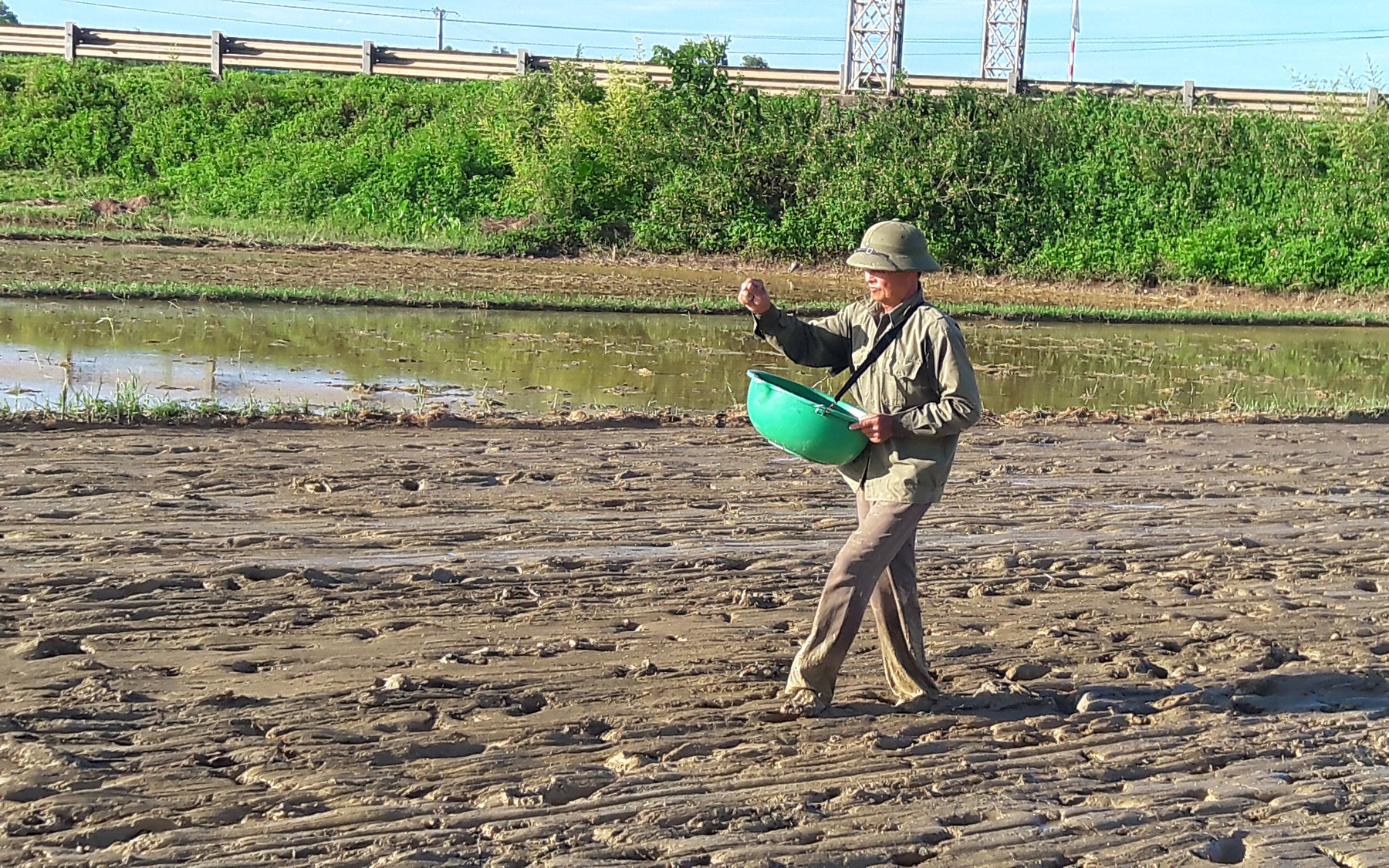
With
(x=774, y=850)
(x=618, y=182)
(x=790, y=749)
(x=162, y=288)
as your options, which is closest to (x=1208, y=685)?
(x=790, y=749)

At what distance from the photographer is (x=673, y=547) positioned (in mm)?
7398

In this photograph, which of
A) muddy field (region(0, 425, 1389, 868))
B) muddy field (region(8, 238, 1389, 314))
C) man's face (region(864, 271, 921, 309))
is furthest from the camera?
muddy field (region(8, 238, 1389, 314))

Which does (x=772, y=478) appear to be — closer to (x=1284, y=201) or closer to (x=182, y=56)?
(x=1284, y=201)

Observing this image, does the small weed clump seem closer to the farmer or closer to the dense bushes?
the farmer

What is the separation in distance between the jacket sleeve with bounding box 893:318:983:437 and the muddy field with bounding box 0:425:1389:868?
1.15 meters

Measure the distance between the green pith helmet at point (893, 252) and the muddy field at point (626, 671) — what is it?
67.1 inches

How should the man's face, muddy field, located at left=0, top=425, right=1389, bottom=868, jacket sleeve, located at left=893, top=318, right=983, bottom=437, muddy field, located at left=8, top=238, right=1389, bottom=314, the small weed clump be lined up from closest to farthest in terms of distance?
Result: muddy field, located at left=0, top=425, right=1389, bottom=868, jacket sleeve, located at left=893, top=318, right=983, bottom=437, the man's face, the small weed clump, muddy field, located at left=8, top=238, right=1389, bottom=314

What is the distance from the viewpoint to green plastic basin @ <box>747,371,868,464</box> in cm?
494

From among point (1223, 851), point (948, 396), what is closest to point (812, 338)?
point (948, 396)

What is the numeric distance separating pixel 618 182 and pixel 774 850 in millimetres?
25593

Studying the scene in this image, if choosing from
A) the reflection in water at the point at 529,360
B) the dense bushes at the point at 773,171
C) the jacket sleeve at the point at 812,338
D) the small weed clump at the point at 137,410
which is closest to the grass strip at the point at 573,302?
the reflection in water at the point at 529,360

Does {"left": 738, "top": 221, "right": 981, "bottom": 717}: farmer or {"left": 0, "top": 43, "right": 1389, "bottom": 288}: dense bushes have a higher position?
{"left": 0, "top": 43, "right": 1389, "bottom": 288}: dense bushes

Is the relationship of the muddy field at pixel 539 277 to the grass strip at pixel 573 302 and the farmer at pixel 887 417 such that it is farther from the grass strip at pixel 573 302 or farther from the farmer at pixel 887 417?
the farmer at pixel 887 417

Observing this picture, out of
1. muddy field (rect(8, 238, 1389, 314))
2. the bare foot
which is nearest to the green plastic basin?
the bare foot
